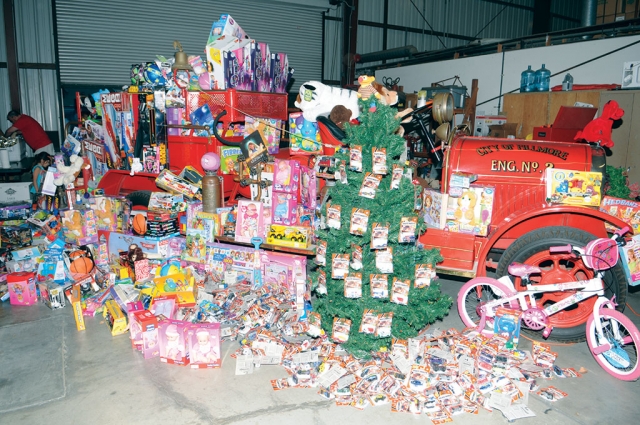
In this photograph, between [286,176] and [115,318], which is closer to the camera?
[115,318]

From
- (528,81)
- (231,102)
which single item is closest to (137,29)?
(231,102)

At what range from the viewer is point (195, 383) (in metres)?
3.67

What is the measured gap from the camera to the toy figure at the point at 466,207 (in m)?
4.36

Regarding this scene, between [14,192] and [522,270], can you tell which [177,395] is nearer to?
[522,270]

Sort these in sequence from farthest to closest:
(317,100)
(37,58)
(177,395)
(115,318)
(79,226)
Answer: (37,58) → (79,226) → (317,100) → (115,318) → (177,395)

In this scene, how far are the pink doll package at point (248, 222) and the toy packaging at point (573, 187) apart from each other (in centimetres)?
317

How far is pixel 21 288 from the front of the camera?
5.18 meters

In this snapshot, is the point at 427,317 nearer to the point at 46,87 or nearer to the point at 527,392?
the point at 527,392

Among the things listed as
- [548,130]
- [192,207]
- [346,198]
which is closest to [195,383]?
[346,198]

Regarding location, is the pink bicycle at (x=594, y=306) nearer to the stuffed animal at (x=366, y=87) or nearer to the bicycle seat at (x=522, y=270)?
the bicycle seat at (x=522, y=270)

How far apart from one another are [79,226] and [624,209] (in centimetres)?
678

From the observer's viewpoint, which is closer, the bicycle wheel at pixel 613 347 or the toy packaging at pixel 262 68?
the bicycle wheel at pixel 613 347

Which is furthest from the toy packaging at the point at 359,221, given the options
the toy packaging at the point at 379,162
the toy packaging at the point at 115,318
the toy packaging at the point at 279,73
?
the toy packaging at the point at 279,73

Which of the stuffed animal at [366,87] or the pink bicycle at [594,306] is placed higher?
the stuffed animal at [366,87]
